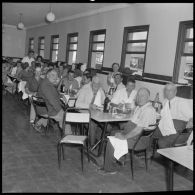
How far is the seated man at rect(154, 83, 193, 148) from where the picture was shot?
3.62 metres

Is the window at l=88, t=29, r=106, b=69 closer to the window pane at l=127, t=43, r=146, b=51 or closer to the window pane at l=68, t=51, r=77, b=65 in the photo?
the window pane at l=127, t=43, r=146, b=51

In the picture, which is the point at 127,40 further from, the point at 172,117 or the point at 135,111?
the point at 135,111

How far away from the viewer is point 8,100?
26.0 ft

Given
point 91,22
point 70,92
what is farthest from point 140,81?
point 91,22

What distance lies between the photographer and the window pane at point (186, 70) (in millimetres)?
5270

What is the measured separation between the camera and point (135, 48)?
6.80m

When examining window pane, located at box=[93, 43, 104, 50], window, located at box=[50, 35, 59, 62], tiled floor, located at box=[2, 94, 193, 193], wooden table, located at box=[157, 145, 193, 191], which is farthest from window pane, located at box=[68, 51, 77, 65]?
wooden table, located at box=[157, 145, 193, 191]

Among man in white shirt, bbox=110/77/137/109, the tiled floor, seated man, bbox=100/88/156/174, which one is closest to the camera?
the tiled floor

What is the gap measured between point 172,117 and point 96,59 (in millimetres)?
5078

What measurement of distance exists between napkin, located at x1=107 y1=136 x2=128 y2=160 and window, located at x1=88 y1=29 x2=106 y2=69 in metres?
5.10

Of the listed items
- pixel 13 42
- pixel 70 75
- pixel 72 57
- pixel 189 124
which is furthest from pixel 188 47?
pixel 13 42

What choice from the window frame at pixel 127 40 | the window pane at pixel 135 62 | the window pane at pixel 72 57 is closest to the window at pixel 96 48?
the window frame at pixel 127 40

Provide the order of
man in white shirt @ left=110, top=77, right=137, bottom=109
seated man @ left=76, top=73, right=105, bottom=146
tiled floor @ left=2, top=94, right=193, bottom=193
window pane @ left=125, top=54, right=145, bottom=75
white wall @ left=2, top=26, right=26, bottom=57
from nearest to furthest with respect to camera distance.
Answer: tiled floor @ left=2, top=94, right=193, bottom=193 → seated man @ left=76, top=73, right=105, bottom=146 → man in white shirt @ left=110, top=77, right=137, bottom=109 → window pane @ left=125, top=54, right=145, bottom=75 → white wall @ left=2, top=26, right=26, bottom=57

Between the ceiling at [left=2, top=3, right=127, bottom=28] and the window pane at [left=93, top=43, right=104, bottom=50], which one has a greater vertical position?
the ceiling at [left=2, top=3, right=127, bottom=28]
